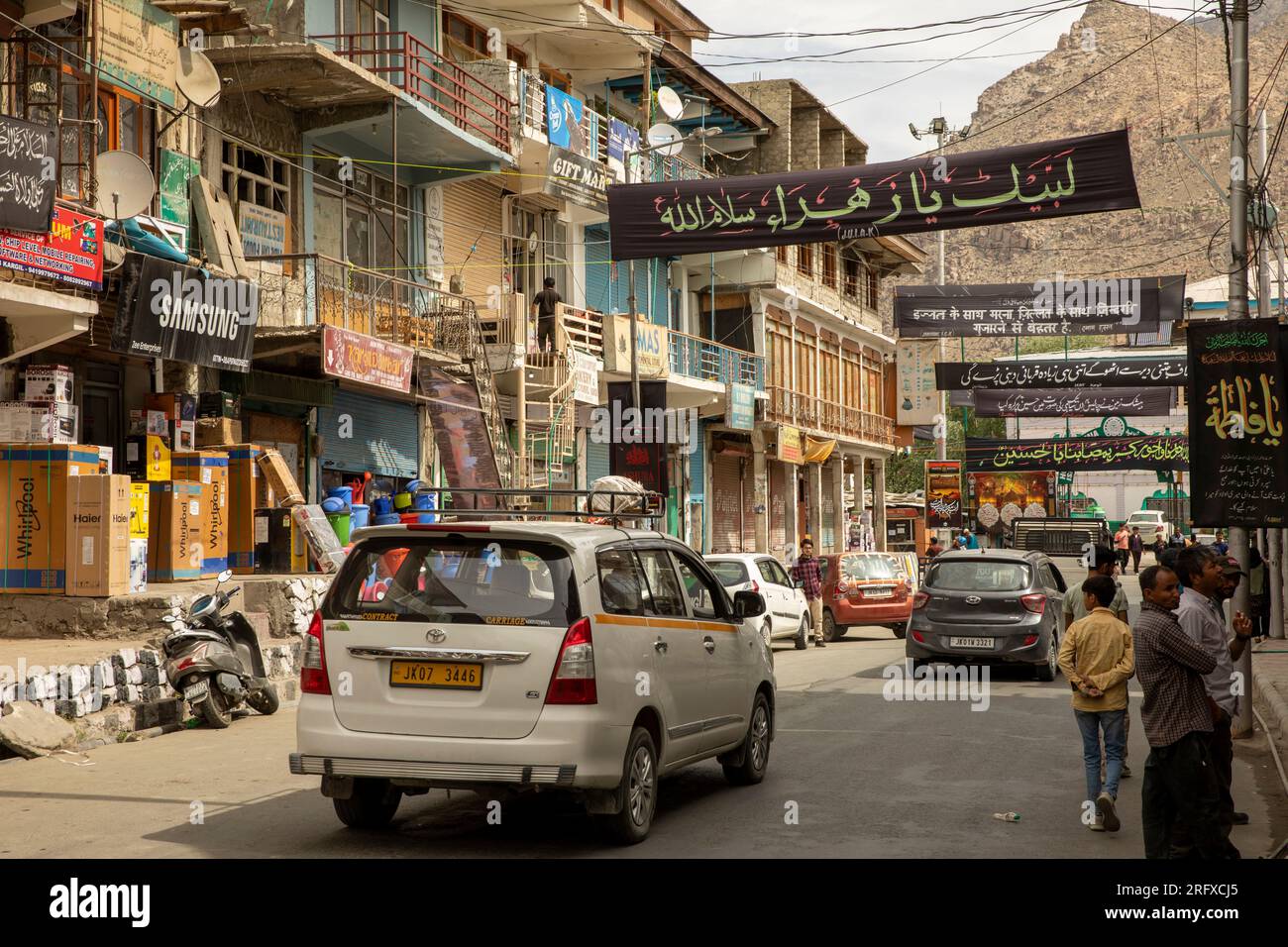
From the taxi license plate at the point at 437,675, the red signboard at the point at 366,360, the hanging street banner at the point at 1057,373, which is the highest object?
the hanging street banner at the point at 1057,373

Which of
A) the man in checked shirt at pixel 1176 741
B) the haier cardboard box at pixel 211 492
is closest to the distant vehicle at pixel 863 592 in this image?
the haier cardboard box at pixel 211 492

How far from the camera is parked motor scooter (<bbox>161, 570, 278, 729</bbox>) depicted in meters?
13.1

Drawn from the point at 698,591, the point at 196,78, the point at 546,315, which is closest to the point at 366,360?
the point at 196,78

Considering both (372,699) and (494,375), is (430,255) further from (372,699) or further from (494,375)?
(372,699)

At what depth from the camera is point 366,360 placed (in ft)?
69.1

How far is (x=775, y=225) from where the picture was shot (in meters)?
16.7

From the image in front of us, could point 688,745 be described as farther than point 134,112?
No

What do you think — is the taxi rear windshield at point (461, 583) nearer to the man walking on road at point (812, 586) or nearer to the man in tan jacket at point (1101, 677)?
the man in tan jacket at point (1101, 677)

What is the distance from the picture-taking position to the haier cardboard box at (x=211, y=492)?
1870cm

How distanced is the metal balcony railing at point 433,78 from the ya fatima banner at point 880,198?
7.04m

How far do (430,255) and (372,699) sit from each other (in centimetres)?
1909

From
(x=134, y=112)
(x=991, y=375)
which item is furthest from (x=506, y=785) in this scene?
(x=991, y=375)

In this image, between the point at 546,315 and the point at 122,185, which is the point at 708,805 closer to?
the point at 122,185

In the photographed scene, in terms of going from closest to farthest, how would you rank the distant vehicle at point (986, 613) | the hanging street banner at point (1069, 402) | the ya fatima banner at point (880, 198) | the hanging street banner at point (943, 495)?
the ya fatima banner at point (880, 198)
the distant vehicle at point (986, 613)
the hanging street banner at point (1069, 402)
the hanging street banner at point (943, 495)
